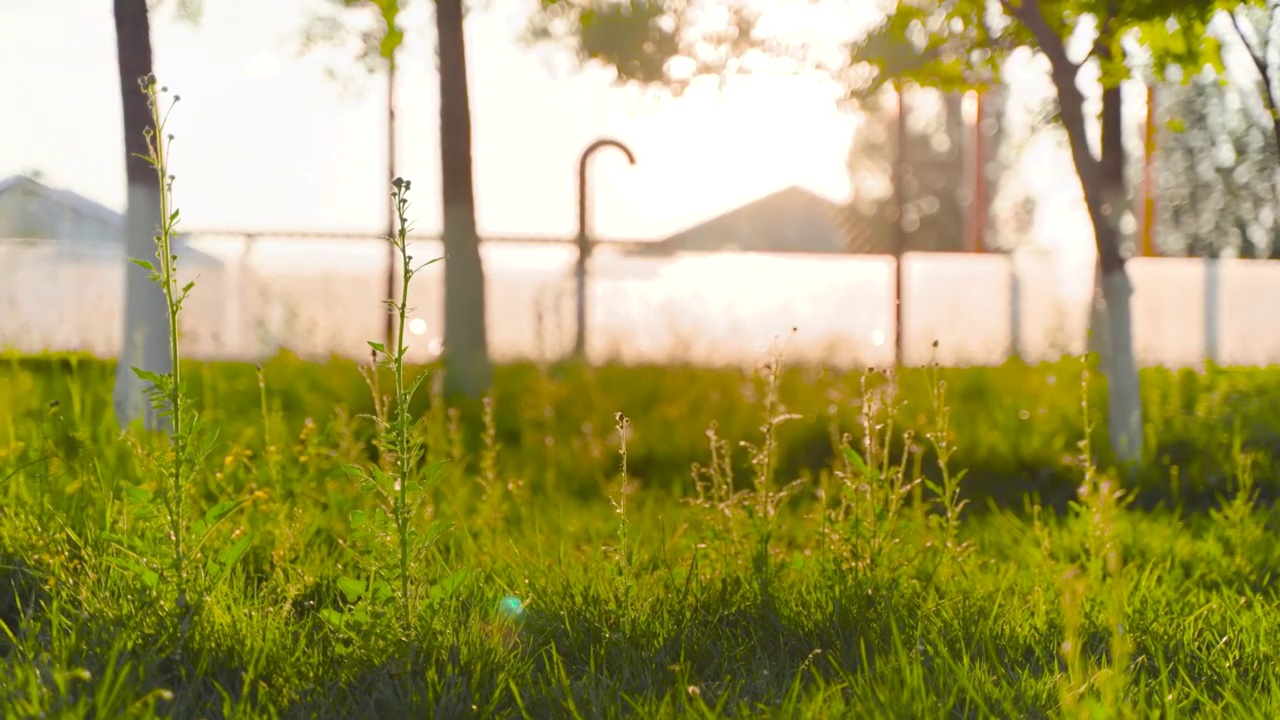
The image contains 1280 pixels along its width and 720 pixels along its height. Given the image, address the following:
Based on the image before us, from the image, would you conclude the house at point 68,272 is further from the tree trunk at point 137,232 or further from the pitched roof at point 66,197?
the tree trunk at point 137,232

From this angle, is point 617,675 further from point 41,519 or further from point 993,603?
point 41,519

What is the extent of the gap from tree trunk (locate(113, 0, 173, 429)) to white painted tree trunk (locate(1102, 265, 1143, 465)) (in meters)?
4.46

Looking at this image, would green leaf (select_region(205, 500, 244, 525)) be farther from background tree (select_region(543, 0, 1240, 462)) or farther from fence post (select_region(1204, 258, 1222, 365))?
fence post (select_region(1204, 258, 1222, 365))

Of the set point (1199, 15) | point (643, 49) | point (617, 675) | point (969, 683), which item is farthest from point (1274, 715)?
point (643, 49)

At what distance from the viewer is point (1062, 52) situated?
5340mm

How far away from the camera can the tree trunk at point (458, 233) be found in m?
6.78

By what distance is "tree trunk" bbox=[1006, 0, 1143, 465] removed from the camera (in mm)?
5305

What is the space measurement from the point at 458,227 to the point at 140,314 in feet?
6.61

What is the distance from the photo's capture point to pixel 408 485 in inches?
88.7

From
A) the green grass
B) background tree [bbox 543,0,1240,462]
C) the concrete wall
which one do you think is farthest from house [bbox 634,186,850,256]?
the green grass

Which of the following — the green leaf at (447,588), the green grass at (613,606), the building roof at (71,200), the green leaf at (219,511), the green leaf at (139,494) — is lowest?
the green grass at (613,606)

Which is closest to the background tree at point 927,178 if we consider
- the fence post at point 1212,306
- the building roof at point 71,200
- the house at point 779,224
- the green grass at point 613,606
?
the house at point 779,224

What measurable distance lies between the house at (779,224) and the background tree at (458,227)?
6087 millimetres

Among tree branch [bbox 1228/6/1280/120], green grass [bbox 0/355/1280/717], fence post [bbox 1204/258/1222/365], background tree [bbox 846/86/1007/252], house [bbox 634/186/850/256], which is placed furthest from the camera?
background tree [bbox 846/86/1007/252]
